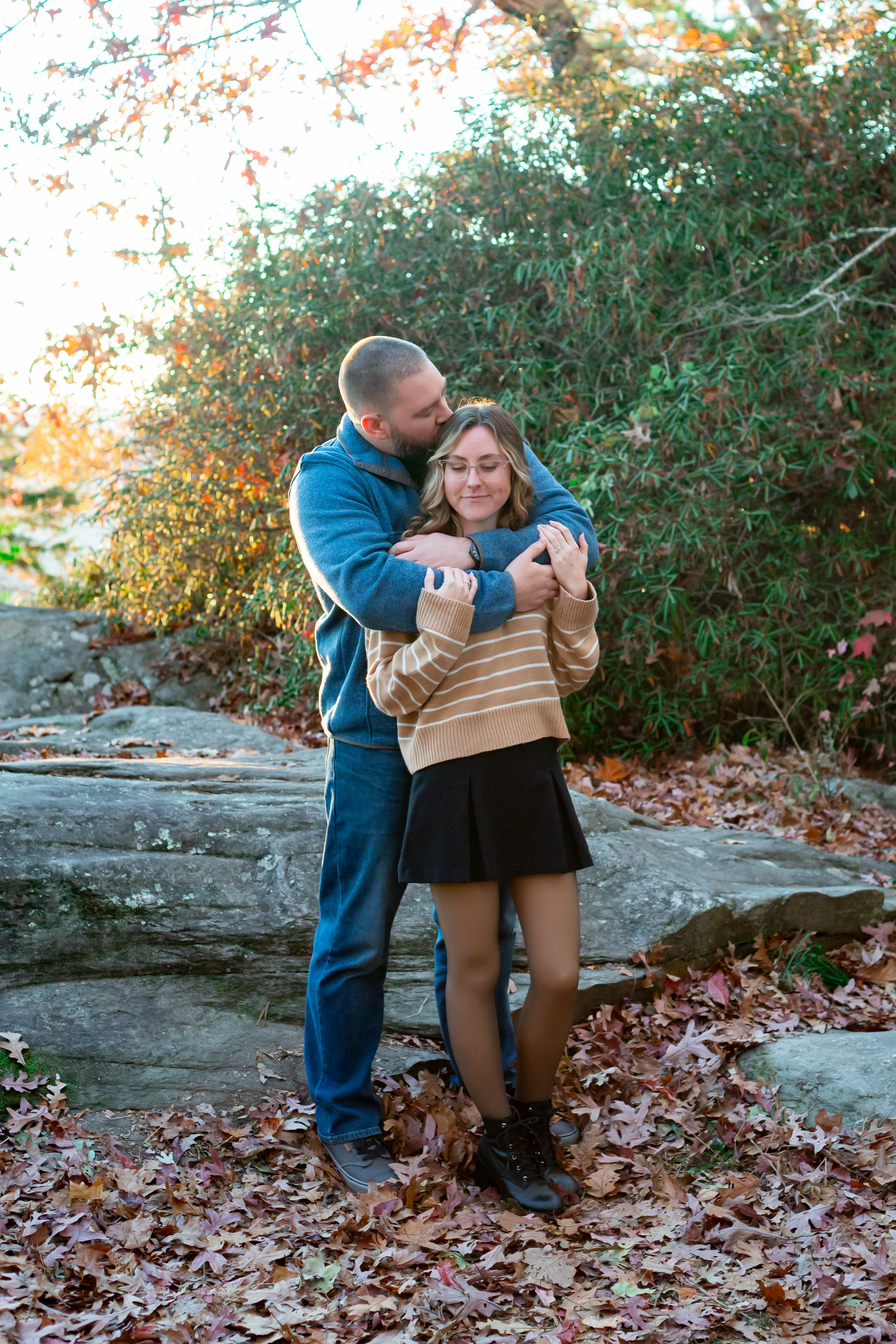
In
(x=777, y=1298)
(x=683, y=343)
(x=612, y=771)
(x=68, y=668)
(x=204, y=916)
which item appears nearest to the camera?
(x=777, y=1298)

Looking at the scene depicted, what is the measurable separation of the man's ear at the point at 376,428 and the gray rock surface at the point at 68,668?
264 inches

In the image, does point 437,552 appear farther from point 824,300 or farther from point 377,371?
Result: point 824,300

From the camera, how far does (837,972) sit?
14.2 feet

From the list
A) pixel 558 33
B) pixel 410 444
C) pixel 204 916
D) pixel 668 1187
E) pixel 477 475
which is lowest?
pixel 668 1187

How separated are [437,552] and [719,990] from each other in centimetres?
219

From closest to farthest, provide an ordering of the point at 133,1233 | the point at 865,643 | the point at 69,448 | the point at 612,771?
the point at 133,1233 → the point at 865,643 → the point at 612,771 → the point at 69,448

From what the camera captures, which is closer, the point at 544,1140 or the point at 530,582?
the point at 530,582

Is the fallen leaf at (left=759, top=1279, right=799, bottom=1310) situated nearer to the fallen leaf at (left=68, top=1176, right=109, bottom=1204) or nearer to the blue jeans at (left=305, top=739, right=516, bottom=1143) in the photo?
the blue jeans at (left=305, top=739, right=516, bottom=1143)

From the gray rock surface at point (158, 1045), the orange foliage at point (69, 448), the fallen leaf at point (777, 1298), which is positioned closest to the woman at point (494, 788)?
the fallen leaf at point (777, 1298)

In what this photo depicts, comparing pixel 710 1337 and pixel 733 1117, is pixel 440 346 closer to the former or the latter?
pixel 733 1117

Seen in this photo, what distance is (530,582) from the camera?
2.68 metres

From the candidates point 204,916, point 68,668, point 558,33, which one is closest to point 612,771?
point 204,916

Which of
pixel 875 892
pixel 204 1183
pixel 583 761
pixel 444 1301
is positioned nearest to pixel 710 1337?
pixel 444 1301

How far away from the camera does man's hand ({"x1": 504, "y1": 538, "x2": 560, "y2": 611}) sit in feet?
8.79
